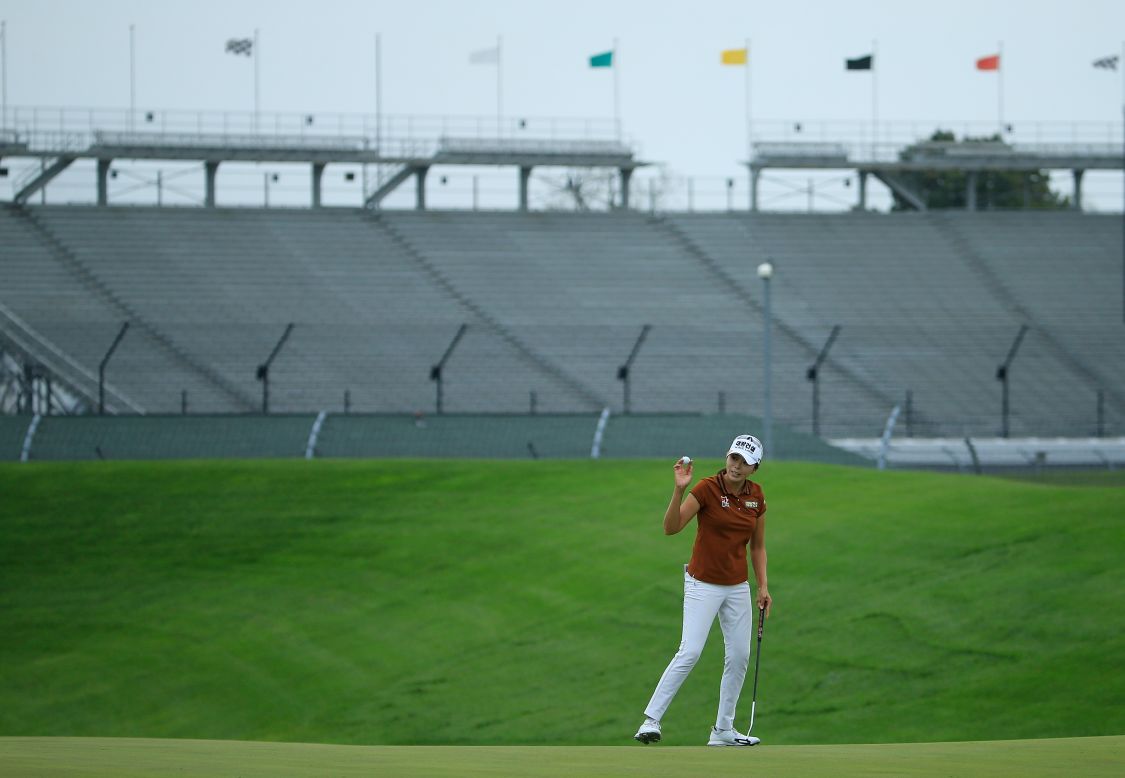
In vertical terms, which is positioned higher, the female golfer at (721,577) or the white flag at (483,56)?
the white flag at (483,56)

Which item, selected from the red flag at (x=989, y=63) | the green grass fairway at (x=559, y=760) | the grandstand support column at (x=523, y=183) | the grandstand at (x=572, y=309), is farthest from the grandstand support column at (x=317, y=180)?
the green grass fairway at (x=559, y=760)

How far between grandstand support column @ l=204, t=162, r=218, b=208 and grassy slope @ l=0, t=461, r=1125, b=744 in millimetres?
29419

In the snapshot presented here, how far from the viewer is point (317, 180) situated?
180 feet

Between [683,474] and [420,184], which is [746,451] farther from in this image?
[420,184]

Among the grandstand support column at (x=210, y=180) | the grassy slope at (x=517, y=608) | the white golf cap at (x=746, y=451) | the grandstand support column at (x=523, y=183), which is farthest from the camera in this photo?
the grandstand support column at (x=523, y=183)

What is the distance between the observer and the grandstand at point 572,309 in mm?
42500

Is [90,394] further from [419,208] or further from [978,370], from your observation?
→ [978,370]

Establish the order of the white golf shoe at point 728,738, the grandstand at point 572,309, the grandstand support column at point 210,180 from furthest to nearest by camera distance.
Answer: the grandstand support column at point 210,180 < the grandstand at point 572,309 < the white golf shoe at point 728,738

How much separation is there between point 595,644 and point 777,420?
81.5 feet

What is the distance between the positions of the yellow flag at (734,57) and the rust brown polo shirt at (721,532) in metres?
50.8

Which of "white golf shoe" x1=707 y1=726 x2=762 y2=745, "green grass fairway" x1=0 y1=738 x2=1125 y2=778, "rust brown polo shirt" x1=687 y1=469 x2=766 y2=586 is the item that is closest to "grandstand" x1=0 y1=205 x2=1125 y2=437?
"white golf shoe" x1=707 y1=726 x2=762 y2=745

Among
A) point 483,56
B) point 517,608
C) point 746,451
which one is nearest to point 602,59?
point 483,56

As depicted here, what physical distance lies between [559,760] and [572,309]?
131 ft

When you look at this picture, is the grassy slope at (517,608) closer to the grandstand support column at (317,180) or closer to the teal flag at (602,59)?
the grandstand support column at (317,180)
